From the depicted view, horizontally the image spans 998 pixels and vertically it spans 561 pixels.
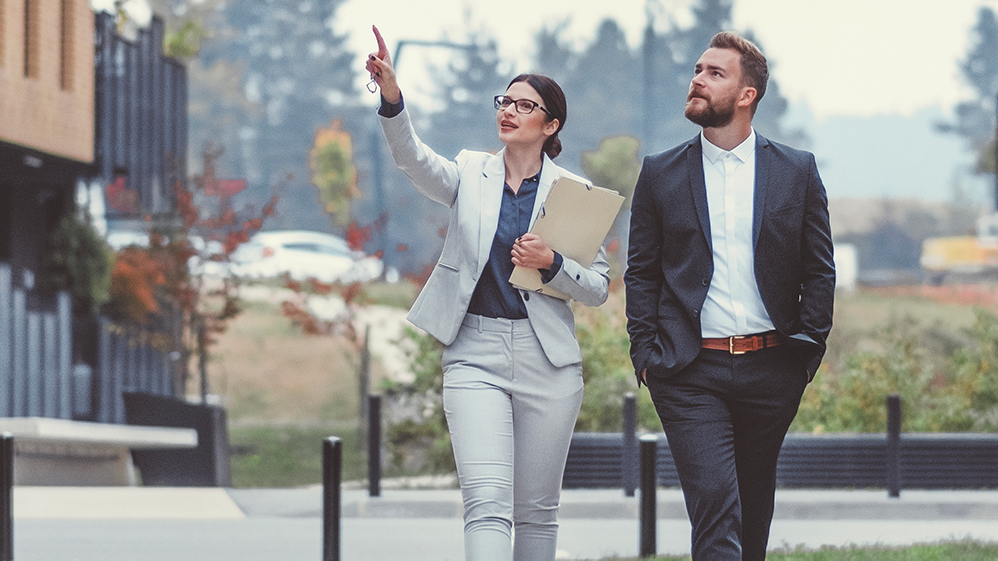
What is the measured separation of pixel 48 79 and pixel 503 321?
882cm

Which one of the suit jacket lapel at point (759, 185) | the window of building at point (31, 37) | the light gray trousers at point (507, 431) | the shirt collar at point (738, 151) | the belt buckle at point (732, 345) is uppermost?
the window of building at point (31, 37)

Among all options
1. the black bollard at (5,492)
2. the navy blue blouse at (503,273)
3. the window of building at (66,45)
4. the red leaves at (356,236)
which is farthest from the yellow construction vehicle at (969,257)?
the navy blue blouse at (503,273)

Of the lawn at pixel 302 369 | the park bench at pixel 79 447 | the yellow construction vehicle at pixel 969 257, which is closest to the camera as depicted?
the park bench at pixel 79 447

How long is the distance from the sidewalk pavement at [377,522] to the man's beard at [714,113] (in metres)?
3.74

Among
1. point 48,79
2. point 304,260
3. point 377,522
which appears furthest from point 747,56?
point 304,260

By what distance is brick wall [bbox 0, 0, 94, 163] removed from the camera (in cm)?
1073

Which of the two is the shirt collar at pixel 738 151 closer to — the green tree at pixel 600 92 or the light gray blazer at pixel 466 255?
the light gray blazer at pixel 466 255

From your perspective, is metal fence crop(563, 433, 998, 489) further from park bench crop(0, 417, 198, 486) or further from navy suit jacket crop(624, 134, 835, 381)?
navy suit jacket crop(624, 134, 835, 381)

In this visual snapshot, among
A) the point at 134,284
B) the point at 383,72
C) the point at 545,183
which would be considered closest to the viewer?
the point at 383,72

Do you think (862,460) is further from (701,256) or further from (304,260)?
(304,260)

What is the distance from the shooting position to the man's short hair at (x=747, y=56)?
158 inches

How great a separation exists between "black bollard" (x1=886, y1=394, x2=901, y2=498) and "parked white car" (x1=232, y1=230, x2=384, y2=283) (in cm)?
850

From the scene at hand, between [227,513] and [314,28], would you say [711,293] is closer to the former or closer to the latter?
[227,513]

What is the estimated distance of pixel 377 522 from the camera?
8.69 metres
